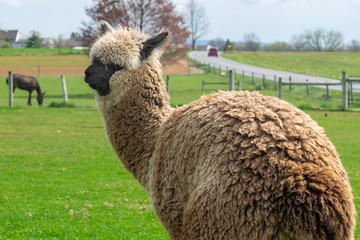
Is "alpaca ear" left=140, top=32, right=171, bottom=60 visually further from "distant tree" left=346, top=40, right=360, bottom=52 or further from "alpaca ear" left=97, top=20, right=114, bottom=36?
"distant tree" left=346, top=40, right=360, bottom=52

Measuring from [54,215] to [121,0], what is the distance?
30.2 m

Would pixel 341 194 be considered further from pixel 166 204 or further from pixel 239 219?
pixel 166 204

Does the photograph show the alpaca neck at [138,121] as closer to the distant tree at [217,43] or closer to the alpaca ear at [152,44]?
the alpaca ear at [152,44]

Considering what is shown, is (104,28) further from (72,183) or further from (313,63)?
(313,63)

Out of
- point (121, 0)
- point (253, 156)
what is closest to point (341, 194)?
point (253, 156)

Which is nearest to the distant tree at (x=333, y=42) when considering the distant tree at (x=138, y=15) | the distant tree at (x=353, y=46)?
the distant tree at (x=353, y=46)

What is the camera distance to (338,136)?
15172 millimetres

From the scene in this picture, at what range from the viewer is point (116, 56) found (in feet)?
14.1

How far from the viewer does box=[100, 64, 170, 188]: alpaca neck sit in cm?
422

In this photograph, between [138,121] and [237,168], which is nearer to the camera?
[237,168]

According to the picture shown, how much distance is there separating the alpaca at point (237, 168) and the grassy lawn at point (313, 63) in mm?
45721

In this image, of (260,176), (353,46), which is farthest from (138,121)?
(353,46)

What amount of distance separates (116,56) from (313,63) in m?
62.4

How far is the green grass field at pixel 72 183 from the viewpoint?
6.78 m
